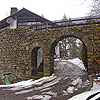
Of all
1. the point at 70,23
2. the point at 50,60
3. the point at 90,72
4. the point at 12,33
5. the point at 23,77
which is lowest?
the point at 23,77

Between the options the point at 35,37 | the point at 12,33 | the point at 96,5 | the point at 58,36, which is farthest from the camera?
the point at 12,33

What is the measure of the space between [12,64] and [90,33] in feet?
19.4

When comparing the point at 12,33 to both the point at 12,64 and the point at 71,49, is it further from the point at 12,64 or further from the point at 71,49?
the point at 71,49

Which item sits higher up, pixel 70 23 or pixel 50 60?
pixel 70 23

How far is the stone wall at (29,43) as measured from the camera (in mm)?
7117

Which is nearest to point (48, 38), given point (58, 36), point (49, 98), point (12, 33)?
point (58, 36)

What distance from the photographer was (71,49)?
2323cm

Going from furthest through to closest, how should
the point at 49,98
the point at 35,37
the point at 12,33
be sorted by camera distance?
1. the point at 12,33
2. the point at 35,37
3. the point at 49,98

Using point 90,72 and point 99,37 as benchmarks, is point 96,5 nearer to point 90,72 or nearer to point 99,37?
point 99,37

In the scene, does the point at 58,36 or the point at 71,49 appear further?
the point at 71,49

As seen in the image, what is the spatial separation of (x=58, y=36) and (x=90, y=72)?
3.02 metres

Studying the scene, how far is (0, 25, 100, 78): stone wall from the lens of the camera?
7.12 meters

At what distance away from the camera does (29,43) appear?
27.6 feet

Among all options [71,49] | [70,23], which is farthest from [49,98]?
[71,49]
